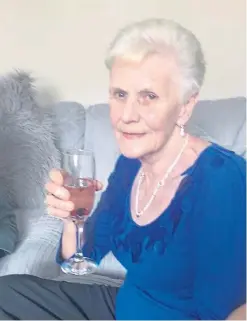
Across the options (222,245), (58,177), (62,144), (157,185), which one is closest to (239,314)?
(222,245)

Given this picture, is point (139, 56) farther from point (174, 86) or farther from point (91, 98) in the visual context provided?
point (91, 98)

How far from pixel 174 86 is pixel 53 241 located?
36cm

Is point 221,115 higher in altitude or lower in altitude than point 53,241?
higher

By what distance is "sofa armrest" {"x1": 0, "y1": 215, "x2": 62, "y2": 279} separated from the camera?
831 mm

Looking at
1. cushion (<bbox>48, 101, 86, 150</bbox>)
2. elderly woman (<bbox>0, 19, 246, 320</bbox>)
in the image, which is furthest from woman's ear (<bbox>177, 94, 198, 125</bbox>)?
cushion (<bbox>48, 101, 86, 150</bbox>)

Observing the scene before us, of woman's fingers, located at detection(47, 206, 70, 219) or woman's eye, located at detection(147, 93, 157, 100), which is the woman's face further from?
woman's fingers, located at detection(47, 206, 70, 219)

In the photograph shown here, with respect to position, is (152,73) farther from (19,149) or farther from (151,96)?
(19,149)

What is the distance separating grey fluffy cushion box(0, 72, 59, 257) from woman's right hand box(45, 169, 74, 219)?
0.14 metres

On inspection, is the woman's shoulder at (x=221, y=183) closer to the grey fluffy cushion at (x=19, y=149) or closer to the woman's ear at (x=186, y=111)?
the woman's ear at (x=186, y=111)

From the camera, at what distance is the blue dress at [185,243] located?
0.60 metres

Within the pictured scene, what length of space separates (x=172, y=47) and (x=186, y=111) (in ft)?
0.27

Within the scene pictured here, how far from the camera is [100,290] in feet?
2.66

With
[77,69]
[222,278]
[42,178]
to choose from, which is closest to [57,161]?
[42,178]

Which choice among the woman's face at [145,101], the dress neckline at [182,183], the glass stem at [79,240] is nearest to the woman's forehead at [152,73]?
the woman's face at [145,101]
